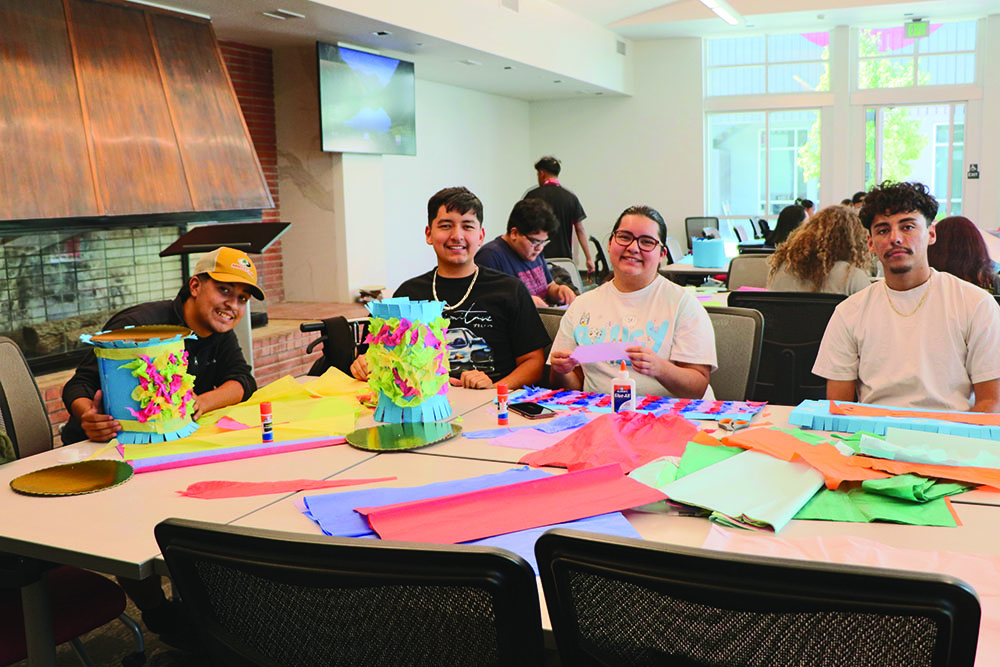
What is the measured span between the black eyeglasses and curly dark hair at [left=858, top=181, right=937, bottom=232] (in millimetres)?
665

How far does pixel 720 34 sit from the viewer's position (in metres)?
12.4

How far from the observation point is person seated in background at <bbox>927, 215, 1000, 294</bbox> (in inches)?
144

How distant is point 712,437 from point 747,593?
123cm

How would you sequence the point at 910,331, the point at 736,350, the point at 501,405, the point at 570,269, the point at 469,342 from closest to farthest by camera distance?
1. the point at 501,405
2. the point at 910,331
3. the point at 736,350
4. the point at 469,342
5. the point at 570,269

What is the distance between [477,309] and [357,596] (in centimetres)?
225

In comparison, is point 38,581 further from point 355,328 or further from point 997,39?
point 997,39

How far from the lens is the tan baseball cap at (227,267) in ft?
8.81

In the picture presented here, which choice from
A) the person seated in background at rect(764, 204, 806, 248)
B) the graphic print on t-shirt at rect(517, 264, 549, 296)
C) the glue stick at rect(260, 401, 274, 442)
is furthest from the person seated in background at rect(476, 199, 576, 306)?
the person seated in background at rect(764, 204, 806, 248)

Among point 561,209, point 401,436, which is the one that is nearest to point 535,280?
point 401,436

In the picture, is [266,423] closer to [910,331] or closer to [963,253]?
[910,331]

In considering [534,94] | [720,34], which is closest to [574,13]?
[534,94]

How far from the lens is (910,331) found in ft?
8.57

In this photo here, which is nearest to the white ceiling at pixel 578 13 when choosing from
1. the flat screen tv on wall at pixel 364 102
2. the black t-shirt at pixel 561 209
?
the flat screen tv on wall at pixel 364 102

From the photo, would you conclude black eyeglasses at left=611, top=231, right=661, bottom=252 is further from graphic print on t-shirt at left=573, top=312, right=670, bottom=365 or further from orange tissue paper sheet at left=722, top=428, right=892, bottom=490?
orange tissue paper sheet at left=722, top=428, right=892, bottom=490
